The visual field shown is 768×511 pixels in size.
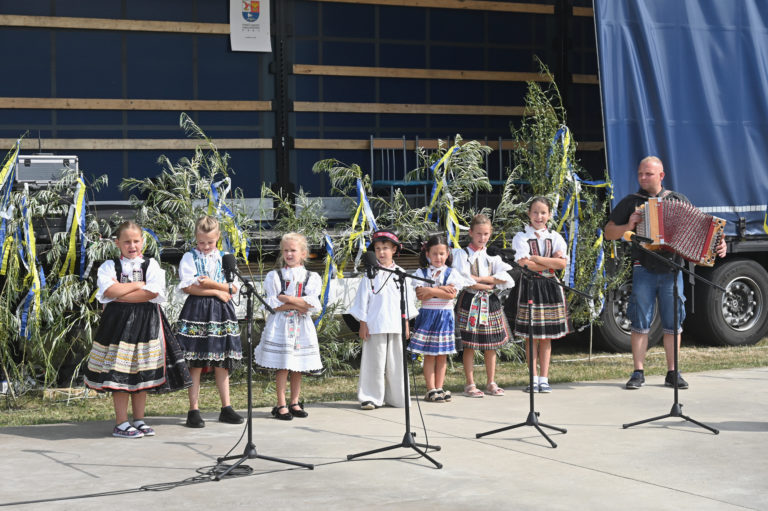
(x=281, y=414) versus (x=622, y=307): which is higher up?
(x=622, y=307)

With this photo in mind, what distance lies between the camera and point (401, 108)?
1060 cm

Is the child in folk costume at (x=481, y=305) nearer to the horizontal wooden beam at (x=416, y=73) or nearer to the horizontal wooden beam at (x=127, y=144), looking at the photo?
the horizontal wooden beam at (x=127, y=144)

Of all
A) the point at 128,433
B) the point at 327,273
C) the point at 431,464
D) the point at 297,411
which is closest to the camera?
the point at 431,464

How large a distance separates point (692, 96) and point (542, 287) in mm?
2636

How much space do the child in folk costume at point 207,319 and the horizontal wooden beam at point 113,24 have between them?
3.73m

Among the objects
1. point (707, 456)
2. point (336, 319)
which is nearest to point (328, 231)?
point (336, 319)

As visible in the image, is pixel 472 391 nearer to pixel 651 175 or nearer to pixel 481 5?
pixel 651 175

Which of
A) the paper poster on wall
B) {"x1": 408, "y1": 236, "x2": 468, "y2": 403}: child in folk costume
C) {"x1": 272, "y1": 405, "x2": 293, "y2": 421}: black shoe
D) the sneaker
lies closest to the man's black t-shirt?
{"x1": 408, "y1": 236, "x2": 468, "y2": 403}: child in folk costume

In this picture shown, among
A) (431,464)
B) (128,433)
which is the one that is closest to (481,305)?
(431,464)

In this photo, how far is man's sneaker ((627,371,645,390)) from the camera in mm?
7790

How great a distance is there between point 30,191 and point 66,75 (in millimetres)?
2161

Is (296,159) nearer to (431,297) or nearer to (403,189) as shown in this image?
(403,189)

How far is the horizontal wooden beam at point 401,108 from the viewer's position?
33.5 ft

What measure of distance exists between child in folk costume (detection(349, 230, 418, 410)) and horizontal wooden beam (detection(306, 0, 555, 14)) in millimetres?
4131
